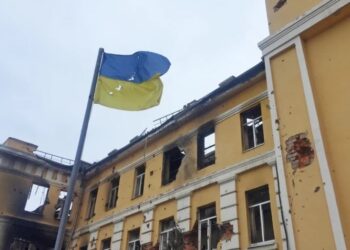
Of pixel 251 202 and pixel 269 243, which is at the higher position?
pixel 251 202

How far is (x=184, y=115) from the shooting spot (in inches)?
547

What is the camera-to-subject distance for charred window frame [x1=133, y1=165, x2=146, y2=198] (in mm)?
15384

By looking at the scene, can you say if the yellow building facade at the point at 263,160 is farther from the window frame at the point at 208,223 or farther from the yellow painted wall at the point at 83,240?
the yellow painted wall at the point at 83,240

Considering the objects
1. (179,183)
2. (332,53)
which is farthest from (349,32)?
(179,183)

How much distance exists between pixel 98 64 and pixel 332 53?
18.2ft

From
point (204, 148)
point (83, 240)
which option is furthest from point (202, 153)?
point (83, 240)

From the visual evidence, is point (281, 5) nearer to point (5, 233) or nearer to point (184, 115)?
point (184, 115)

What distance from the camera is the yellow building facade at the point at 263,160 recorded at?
25.6 ft

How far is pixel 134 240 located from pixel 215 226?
14.6 feet

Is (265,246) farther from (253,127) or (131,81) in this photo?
(131,81)

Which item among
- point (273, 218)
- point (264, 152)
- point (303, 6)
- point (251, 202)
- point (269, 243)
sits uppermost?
point (303, 6)

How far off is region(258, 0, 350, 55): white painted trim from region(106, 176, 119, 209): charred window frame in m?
9.76

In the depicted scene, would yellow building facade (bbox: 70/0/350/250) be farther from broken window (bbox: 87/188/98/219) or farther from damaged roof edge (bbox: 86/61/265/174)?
broken window (bbox: 87/188/98/219)

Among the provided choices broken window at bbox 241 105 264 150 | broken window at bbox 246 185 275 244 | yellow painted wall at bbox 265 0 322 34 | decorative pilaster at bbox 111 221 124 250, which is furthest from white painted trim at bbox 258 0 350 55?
decorative pilaster at bbox 111 221 124 250
